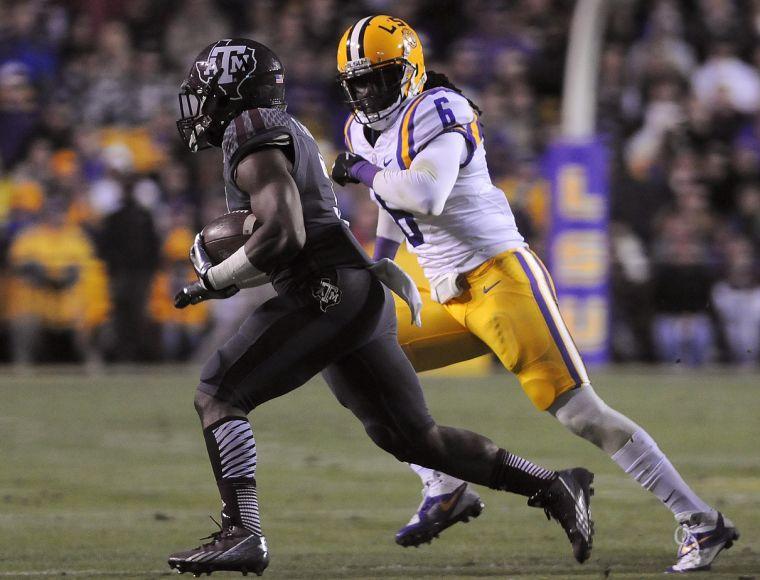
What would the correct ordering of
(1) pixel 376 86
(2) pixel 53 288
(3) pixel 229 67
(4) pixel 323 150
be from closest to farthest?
(3) pixel 229 67 < (1) pixel 376 86 < (2) pixel 53 288 < (4) pixel 323 150

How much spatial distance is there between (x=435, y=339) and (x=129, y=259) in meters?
7.09

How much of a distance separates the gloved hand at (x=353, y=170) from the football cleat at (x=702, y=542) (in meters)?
1.48

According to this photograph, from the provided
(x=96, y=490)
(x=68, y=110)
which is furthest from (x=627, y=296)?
(x=96, y=490)

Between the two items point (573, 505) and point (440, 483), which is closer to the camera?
point (573, 505)

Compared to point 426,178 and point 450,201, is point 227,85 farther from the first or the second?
point 450,201

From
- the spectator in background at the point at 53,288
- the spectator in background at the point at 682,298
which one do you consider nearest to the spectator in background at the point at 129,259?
the spectator in background at the point at 53,288

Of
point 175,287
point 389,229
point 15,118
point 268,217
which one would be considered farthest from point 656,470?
point 15,118

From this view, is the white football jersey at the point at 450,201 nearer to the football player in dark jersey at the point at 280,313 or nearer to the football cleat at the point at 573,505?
the football player in dark jersey at the point at 280,313

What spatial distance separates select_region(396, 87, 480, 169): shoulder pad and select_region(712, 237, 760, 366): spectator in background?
7600 mm

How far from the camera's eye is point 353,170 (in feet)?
16.3

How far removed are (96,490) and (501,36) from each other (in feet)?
26.7

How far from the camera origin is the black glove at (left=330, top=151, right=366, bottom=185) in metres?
4.98

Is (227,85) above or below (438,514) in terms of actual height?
above

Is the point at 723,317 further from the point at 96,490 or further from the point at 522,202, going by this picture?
the point at 96,490
